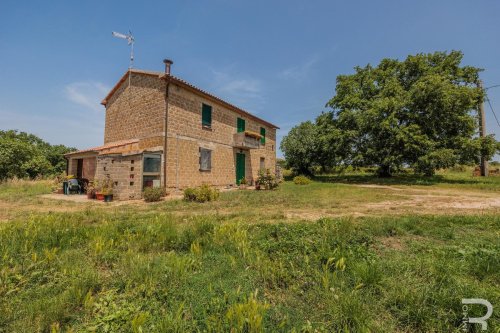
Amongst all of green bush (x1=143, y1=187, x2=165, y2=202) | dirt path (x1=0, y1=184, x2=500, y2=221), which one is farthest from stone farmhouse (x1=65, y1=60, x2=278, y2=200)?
dirt path (x1=0, y1=184, x2=500, y2=221)

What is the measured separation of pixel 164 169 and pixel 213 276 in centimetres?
1063

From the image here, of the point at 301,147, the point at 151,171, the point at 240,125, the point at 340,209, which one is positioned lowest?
the point at 340,209

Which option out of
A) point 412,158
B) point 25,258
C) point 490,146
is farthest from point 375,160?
point 25,258

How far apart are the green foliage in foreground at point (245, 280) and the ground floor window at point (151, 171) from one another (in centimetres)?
746

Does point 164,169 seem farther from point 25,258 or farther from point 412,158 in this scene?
point 412,158

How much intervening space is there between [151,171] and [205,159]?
392 cm

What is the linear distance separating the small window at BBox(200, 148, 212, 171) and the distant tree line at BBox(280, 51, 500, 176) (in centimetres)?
1197

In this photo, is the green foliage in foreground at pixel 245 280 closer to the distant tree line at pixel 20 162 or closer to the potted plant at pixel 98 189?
the potted plant at pixel 98 189

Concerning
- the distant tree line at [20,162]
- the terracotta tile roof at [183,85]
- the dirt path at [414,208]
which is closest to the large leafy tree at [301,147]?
the terracotta tile roof at [183,85]

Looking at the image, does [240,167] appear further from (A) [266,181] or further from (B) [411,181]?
(B) [411,181]

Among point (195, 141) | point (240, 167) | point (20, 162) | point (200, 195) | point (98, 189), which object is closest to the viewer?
point (200, 195)

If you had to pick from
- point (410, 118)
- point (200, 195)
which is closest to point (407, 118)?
point (410, 118)

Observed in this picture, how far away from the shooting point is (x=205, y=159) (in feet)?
49.5

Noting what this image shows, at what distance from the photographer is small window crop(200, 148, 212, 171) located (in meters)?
14.8
